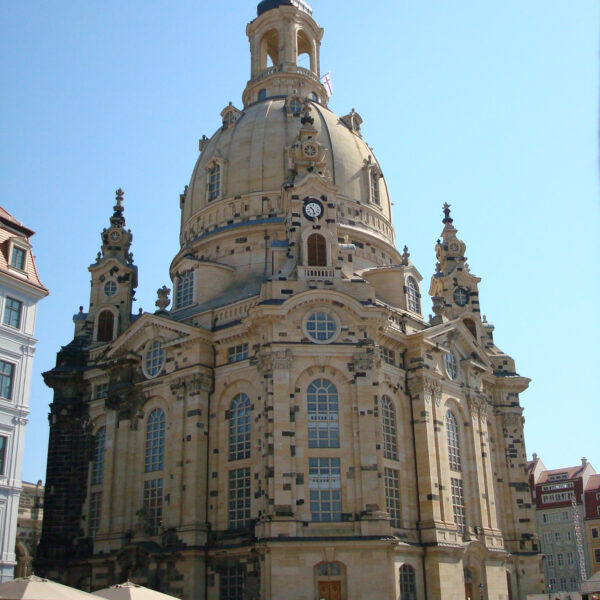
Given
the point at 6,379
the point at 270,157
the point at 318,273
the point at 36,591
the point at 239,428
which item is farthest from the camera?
the point at 270,157

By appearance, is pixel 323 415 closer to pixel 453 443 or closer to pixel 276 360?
pixel 276 360

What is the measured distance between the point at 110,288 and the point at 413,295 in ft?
78.9

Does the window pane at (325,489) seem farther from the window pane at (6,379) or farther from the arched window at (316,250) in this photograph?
the window pane at (6,379)

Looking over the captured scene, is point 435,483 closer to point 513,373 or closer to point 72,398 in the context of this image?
point 513,373

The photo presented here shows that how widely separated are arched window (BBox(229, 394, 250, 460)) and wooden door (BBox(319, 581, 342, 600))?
899 cm

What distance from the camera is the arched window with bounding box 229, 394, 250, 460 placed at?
156ft

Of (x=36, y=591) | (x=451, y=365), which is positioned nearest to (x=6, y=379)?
(x=36, y=591)

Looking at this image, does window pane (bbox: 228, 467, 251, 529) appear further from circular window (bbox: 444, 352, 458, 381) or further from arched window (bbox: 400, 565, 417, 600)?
circular window (bbox: 444, 352, 458, 381)

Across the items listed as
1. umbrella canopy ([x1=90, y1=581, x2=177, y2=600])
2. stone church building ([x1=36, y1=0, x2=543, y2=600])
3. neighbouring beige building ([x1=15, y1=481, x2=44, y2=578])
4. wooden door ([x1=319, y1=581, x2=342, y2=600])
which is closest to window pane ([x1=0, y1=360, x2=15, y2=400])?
umbrella canopy ([x1=90, y1=581, x2=177, y2=600])

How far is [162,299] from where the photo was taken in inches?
2157

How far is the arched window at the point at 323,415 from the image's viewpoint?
44812 millimetres

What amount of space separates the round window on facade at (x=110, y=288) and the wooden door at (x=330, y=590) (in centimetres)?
3031

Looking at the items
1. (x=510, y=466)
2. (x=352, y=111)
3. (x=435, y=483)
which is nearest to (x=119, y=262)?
(x=352, y=111)

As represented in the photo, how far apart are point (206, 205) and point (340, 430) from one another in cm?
2432
